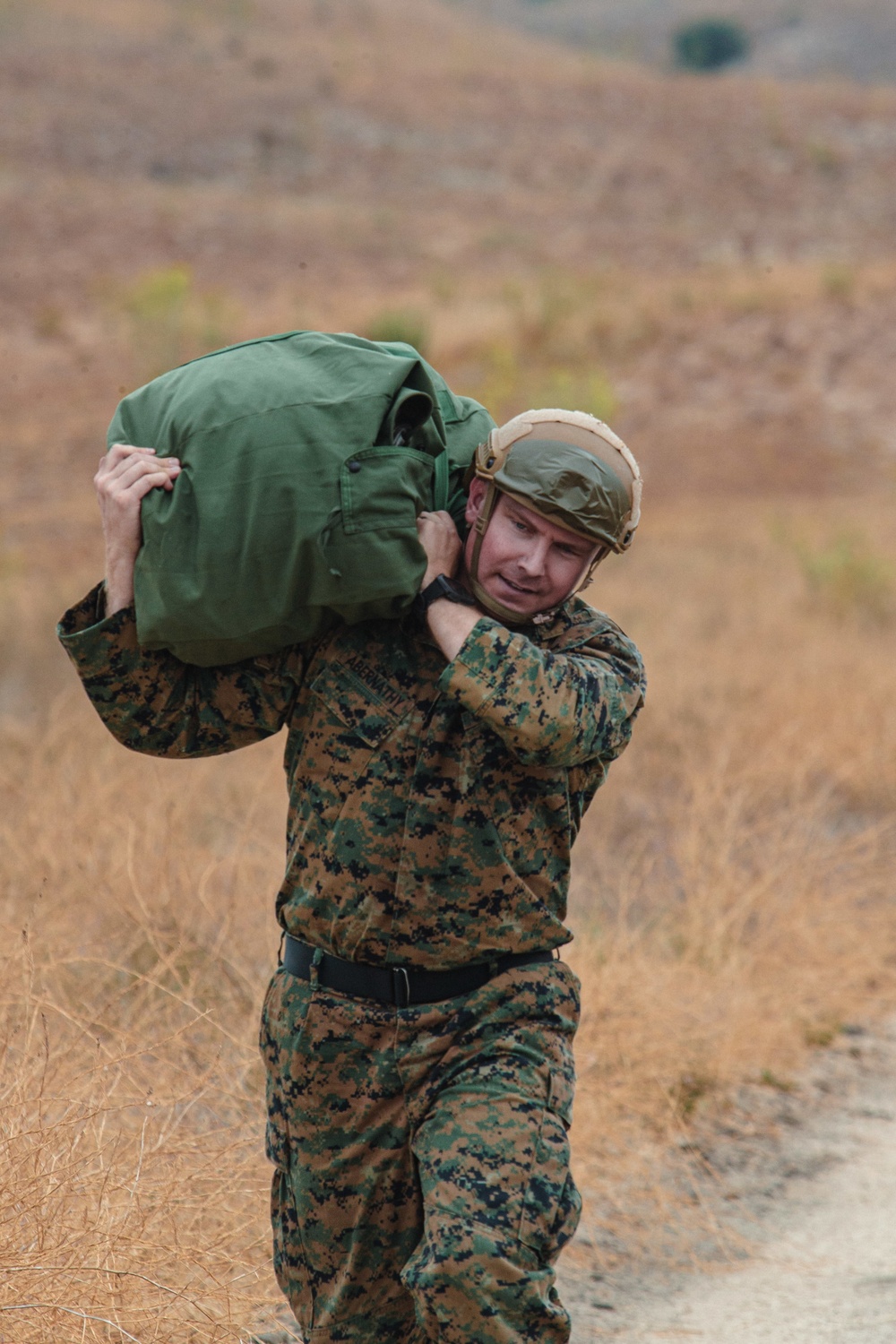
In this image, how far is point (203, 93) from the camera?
150 ft

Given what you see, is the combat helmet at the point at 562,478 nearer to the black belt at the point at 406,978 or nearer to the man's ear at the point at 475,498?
the man's ear at the point at 475,498

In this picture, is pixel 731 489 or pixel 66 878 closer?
pixel 66 878

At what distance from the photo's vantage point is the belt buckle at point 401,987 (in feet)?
7.76

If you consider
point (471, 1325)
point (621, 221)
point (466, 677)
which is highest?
point (466, 677)

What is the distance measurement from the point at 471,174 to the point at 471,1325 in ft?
146

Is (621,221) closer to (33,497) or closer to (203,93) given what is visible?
(203,93)

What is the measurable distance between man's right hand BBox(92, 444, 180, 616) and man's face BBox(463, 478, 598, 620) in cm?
54

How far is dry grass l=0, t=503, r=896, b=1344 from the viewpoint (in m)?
2.73

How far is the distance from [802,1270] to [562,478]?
245cm

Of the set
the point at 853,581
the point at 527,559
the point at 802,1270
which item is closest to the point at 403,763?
the point at 527,559

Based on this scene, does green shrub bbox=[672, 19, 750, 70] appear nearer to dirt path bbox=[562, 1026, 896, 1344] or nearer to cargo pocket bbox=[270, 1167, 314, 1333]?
dirt path bbox=[562, 1026, 896, 1344]

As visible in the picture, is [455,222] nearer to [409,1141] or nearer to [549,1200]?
[409,1141]

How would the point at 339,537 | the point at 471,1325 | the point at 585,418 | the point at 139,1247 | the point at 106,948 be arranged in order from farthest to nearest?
the point at 106,948, the point at 139,1247, the point at 585,418, the point at 339,537, the point at 471,1325

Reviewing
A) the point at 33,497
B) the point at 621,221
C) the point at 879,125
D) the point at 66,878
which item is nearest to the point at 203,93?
the point at 621,221
